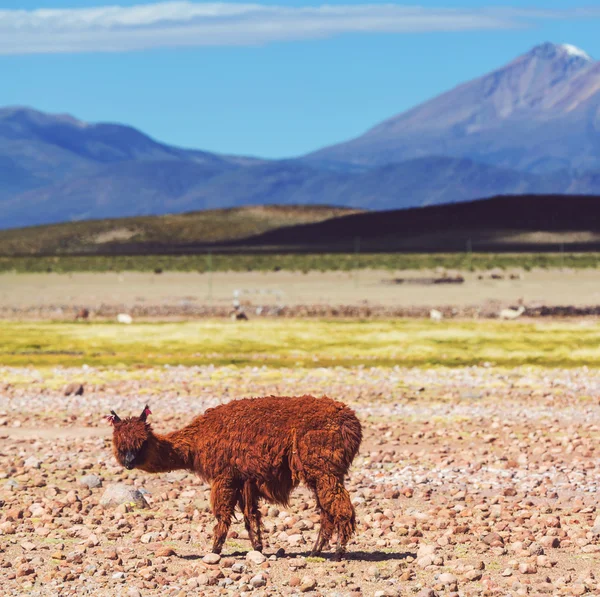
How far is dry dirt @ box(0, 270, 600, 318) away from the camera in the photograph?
5078 centimetres

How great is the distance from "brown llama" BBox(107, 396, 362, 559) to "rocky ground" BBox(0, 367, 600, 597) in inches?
17.7

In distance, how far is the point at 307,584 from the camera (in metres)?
9.54

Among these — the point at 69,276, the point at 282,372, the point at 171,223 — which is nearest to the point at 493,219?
the point at 171,223

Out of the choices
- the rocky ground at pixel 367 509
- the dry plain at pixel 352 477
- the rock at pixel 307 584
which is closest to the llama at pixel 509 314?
Result: the dry plain at pixel 352 477

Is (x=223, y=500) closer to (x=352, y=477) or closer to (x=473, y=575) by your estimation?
(x=473, y=575)

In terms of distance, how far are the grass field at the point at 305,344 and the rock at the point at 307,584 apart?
17.8m

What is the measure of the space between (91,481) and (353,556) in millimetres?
4233

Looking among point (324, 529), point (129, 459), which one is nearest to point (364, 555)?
point (324, 529)

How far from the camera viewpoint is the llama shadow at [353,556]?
10.4 metres

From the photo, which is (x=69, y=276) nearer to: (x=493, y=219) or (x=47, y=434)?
(x=47, y=434)

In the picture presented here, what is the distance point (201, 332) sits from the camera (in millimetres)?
34781

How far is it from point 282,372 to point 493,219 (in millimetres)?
106504

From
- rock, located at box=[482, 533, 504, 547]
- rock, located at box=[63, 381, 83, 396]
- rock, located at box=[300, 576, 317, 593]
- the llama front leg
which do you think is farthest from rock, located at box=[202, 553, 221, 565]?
rock, located at box=[63, 381, 83, 396]

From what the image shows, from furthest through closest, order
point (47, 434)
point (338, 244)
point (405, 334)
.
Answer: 1. point (338, 244)
2. point (405, 334)
3. point (47, 434)
